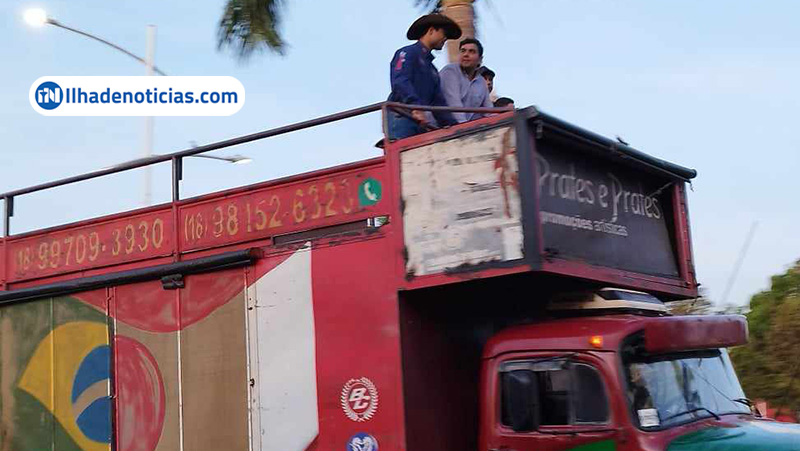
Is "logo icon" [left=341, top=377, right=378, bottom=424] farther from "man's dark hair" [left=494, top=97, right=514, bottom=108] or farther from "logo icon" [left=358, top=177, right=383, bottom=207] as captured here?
"man's dark hair" [left=494, top=97, right=514, bottom=108]

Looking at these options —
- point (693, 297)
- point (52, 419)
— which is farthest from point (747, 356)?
point (52, 419)

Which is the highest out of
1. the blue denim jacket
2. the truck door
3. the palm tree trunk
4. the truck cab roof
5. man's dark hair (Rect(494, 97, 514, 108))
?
the palm tree trunk

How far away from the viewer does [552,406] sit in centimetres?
548

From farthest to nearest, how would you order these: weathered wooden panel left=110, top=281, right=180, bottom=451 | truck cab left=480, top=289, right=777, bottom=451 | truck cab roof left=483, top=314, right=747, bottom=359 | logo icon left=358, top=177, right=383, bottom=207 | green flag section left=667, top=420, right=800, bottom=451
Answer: weathered wooden panel left=110, top=281, right=180, bottom=451, logo icon left=358, top=177, right=383, bottom=207, truck cab roof left=483, top=314, right=747, bottom=359, truck cab left=480, top=289, right=777, bottom=451, green flag section left=667, top=420, right=800, bottom=451

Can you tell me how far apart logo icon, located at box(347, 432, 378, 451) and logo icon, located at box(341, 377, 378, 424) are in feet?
0.30

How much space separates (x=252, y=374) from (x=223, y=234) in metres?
1.03

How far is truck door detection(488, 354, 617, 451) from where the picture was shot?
5.35m

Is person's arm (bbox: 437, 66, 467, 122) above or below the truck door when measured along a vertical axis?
above

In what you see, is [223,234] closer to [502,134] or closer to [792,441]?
[502,134]

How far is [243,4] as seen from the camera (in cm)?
1250

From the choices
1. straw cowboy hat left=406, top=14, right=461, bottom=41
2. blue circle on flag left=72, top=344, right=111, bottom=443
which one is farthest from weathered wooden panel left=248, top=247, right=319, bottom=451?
straw cowboy hat left=406, top=14, right=461, bottom=41

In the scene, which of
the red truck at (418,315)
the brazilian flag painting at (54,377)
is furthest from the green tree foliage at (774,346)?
the brazilian flag painting at (54,377)

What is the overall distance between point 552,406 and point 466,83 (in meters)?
2.82

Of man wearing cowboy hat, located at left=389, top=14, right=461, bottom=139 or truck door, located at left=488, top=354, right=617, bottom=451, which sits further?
man wearing cowboy hat, located at left=389, top=14, right=461, bottom=139
